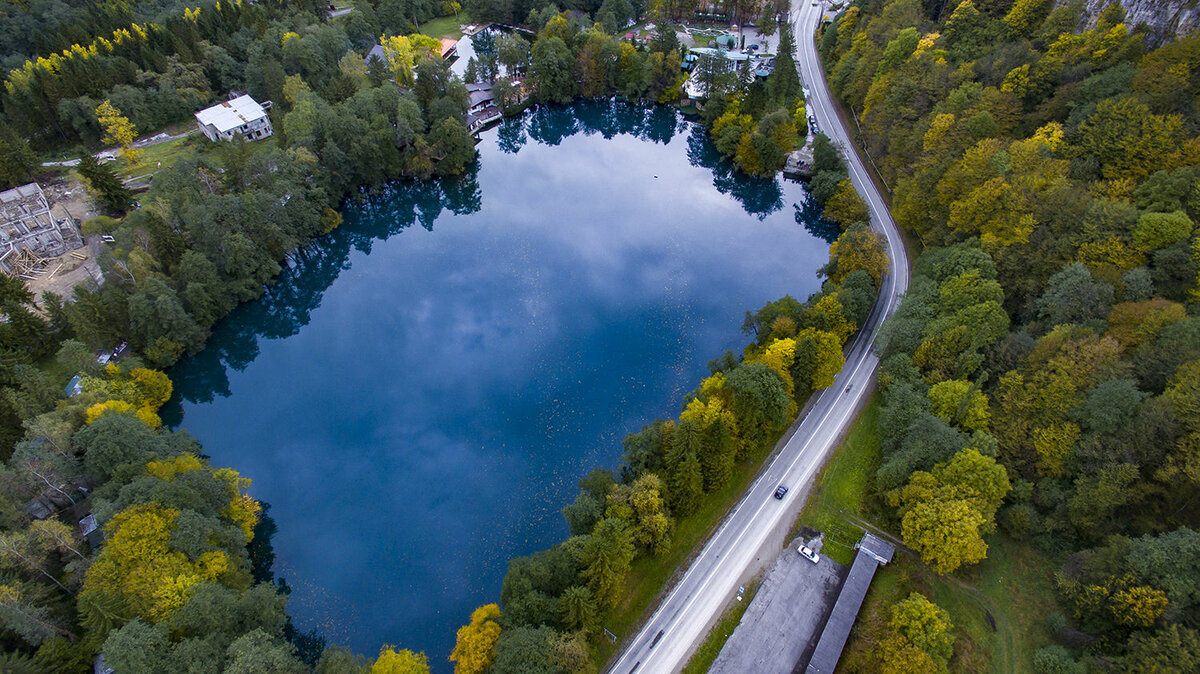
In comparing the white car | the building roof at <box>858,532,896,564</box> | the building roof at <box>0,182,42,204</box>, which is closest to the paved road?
the white car

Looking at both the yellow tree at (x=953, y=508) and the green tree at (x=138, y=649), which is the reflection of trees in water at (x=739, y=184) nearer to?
the yellow tree at (x=953, y=508)

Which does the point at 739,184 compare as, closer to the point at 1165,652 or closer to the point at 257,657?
the point at 1165,652

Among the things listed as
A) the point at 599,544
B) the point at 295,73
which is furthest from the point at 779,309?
the point at 295,73

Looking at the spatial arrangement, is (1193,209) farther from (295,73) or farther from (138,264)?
(295,73)

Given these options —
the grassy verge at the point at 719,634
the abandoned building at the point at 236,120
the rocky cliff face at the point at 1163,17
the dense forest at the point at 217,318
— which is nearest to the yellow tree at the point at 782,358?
the dense forest at the point at 217,318

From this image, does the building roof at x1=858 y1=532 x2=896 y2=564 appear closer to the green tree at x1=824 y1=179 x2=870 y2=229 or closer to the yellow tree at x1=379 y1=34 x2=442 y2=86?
the green tree at x1=824 y1=179 x2=870 y2=229

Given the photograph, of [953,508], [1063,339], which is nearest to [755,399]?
[953,508]
